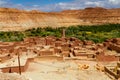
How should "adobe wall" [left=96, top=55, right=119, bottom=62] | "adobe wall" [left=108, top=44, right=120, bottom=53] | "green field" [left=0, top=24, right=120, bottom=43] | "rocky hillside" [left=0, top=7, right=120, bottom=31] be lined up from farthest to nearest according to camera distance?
"rocky hillside" [left=0, top=7, right=120, bottom=31] → "green field" [left=0, top=24, right=120, bottom=43] → "adobe wall" [left=108, top=44, right=120, bottom=53] → "adobe wall" [left=96, top=55, right=119, bottom=62]

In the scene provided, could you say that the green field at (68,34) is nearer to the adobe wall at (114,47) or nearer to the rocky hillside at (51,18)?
the adobe wall at (114,47)

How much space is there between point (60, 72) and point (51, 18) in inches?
2990

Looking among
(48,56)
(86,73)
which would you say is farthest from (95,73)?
(48,56)

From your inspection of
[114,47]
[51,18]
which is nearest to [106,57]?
[114,47]

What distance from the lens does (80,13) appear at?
117 metres

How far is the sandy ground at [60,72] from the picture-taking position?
20.7m

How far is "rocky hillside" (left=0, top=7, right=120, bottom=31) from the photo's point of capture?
8125 centimetres

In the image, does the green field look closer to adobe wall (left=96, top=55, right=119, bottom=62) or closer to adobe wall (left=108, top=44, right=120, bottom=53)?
adobe wall (left=108, top=44, right=120, bottom=53)

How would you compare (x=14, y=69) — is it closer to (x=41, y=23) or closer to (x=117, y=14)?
(x=41, y=23)

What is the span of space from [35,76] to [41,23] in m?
69.7

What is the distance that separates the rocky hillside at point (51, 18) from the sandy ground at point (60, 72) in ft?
165

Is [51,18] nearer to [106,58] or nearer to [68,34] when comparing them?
[68,34]

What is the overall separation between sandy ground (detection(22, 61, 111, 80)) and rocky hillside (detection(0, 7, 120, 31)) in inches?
1979

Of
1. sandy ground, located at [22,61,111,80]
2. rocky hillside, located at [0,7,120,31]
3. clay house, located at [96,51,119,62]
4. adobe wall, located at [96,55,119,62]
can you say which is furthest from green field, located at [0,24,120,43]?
sandy ground, located at [22,61,111,80]
